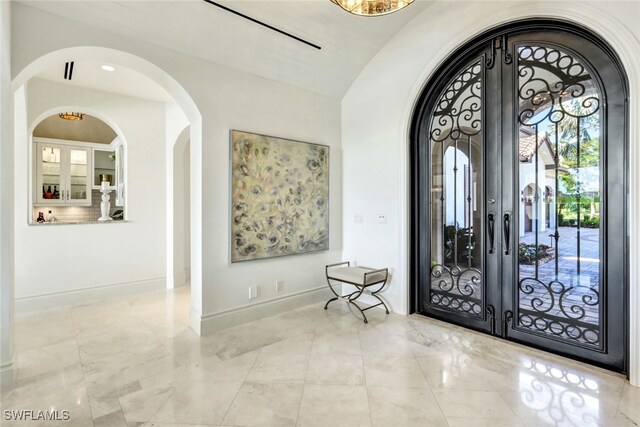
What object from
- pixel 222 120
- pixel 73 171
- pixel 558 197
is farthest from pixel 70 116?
pixel 558 197

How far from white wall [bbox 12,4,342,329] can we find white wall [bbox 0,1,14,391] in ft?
0.58

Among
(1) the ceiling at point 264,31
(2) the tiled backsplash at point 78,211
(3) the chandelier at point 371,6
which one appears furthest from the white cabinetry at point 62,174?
(3) the chandelier at point 371,6

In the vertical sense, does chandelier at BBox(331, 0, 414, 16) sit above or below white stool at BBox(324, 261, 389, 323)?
above

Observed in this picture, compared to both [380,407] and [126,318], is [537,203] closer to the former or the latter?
[380,407]

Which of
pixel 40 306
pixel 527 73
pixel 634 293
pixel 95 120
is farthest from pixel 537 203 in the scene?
pixel 95 120

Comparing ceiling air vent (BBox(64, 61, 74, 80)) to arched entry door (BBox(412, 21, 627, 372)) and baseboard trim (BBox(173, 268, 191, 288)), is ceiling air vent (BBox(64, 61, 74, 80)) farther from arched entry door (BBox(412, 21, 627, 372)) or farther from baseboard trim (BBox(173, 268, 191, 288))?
arched entry door (BBox(412, 21, 627, 372))

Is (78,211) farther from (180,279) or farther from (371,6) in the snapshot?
(371,6)

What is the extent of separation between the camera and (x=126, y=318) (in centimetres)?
354

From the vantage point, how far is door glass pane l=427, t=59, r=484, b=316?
10.2ft

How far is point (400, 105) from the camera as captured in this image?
3574mm

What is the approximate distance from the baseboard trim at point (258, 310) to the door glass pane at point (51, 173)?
3975 millimetres

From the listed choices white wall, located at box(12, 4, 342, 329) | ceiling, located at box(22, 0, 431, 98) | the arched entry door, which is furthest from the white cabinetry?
the arched entry door

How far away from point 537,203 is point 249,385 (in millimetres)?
2771

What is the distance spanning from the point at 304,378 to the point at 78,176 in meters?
5.27
